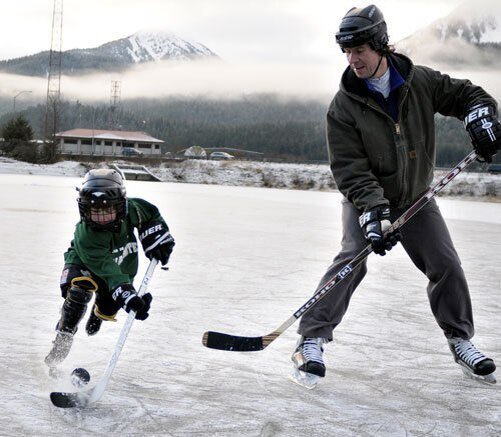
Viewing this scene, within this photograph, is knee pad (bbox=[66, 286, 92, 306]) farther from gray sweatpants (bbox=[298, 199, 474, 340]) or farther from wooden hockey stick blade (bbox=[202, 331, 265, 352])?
gray sweatpants (bbox=[298, 199, 474, 340])

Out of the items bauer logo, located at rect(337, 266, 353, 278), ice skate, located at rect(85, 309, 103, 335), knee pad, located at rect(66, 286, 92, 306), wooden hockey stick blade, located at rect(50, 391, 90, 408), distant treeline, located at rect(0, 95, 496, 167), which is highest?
bauer logo, located at rect(337, 266, 353, 278)

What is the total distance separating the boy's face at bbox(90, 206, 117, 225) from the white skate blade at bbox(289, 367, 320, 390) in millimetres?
893

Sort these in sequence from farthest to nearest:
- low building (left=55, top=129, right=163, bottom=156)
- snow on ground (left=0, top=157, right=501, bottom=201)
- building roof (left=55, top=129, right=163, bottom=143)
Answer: building roof (left=55, top=129, right=163, bottom=143) < low building (left=55, top=129, right=163, bottom=156) < snow on ground (left=0, top=157, right=501, bottom=201)

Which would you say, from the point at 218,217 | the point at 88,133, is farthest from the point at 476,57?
the point at 218,217

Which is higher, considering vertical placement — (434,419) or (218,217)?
(434,419)

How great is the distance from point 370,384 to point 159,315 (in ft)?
4.62

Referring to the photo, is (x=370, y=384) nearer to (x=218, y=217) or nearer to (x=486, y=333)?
(x=486, y=333)

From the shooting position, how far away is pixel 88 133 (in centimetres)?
8300

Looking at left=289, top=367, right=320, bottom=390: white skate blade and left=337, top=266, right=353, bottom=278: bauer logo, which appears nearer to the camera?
left=289, top=367, right=320, bottom=390: white skate blade

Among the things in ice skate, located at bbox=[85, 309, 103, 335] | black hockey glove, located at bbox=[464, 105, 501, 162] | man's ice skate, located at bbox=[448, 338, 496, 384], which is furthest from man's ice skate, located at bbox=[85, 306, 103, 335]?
black hockey glove, located at bbox=[464, 105, 501, 162]

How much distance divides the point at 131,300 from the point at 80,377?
32 cm

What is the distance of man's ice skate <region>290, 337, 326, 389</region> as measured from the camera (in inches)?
101

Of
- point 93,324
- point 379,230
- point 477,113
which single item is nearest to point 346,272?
point 379,230

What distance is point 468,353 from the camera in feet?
8.87
